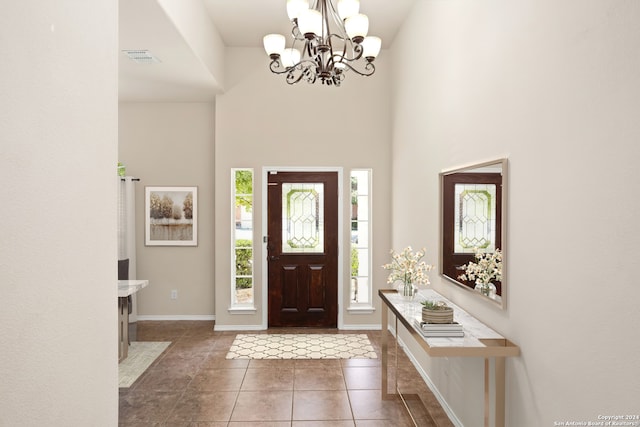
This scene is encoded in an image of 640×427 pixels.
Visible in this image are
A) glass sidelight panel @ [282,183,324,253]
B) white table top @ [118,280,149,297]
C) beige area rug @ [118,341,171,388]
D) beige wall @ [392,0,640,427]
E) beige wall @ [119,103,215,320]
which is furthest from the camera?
beige wall @ [119,103,215,320]

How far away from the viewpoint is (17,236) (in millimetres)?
1233

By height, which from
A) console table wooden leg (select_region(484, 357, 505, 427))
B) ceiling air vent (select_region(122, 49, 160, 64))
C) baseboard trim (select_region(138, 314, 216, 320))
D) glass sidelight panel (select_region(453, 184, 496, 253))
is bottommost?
baseboard trim (select_region(138, 314, 216, 320))

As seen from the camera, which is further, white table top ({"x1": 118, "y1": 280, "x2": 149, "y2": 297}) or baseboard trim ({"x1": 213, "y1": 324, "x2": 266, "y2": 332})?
baseboard trim ({"x1": 213, "y1": 324, "x2": 266, "y2": 332})

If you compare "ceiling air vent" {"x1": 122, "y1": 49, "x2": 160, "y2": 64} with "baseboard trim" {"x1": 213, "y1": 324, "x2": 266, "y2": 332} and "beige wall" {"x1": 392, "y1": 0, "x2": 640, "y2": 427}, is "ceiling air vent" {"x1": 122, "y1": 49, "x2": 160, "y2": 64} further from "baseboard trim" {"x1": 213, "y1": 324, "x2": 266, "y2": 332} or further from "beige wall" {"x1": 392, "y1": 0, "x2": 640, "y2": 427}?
"baseboard trim" {"x1": 213, "y1": 324, "x2": 266, "y2": 332}

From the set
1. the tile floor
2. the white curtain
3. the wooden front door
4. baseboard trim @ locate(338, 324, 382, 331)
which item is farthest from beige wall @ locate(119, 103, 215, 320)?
baseboard trim @ locate(338, 324, 382, 331)

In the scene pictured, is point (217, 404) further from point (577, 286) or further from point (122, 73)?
point (122, 73)

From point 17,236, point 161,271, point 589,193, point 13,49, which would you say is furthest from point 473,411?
point 161,271

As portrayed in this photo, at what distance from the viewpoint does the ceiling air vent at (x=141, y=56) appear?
12.6ft

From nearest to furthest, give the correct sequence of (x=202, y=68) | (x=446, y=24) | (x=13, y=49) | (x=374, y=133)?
(x=13, y=49)
(x=446, y=24)
(x=202, y=68)
(x=374, y=133)

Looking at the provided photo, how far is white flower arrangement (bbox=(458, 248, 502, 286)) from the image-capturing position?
7.77ft

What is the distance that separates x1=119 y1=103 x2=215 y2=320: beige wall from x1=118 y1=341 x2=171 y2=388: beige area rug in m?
0.96

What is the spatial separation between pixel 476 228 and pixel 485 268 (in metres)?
0.28

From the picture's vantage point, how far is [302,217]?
17.5 feet

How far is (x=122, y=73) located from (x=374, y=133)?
2922 millimetres
